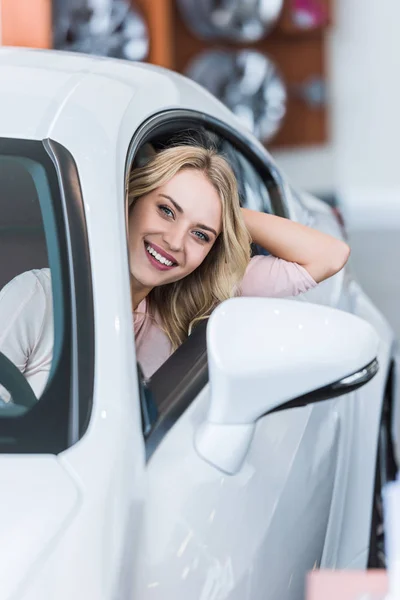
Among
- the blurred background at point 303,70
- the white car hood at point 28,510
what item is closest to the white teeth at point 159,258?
the white car hood at point 28,510

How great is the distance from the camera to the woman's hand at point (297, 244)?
5.69ft

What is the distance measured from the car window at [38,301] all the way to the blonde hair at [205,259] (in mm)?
234

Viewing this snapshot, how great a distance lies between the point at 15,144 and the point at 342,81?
6.94 m

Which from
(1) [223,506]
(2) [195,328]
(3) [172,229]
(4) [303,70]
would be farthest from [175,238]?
(4) [303,70]

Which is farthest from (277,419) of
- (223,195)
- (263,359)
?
(223,195)

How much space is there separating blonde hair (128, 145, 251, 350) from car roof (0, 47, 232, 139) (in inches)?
4.4

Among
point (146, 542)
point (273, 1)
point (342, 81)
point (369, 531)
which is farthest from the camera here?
point (342, 81)

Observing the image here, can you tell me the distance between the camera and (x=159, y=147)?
65.8 inches

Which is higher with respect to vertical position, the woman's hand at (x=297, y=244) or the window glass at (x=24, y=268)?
the window glass at (x=24, y=268)

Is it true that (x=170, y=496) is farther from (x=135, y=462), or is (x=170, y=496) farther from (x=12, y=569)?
(x=12, y=569)

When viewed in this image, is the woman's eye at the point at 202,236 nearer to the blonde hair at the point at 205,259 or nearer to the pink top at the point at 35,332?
the blonde hair at the point at 205,259

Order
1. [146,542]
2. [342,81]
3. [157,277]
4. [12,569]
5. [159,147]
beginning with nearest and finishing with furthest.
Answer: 1. [12,569]
2. [146,542]
3. [157,277]
4. [159,147]
5. [342,81]

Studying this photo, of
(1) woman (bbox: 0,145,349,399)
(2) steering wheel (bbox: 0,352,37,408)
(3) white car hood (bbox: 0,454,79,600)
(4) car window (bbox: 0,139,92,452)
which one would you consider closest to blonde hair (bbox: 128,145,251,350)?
(1) woman (bbox: 0,145,349,399)

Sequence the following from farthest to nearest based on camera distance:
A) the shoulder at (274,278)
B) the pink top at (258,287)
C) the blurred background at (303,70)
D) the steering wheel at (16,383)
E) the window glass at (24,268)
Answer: the blurred background at (303,70) → the shoulder at (274,278) → the pink top at (258,287) → the window glass at (24,268) → the steering wheel at (16,383)
